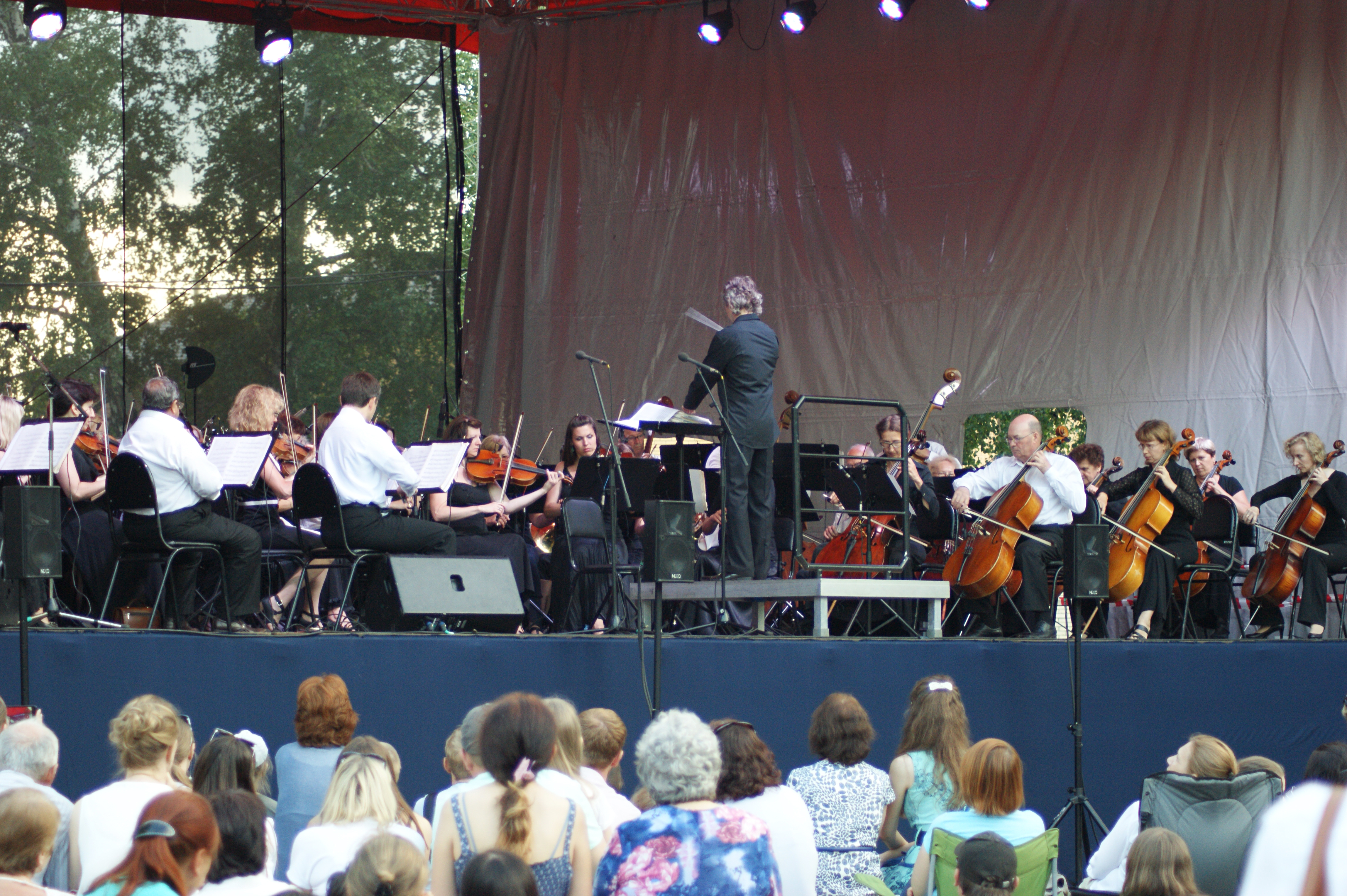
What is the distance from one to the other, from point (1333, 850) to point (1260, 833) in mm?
60

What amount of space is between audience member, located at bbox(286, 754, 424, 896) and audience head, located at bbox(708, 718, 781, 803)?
713 millimetres

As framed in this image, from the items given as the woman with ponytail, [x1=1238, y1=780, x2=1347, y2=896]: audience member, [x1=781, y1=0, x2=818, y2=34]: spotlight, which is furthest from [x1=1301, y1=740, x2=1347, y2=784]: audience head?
[x1=781, y1=0, x2=818, y2=34]: spotlight

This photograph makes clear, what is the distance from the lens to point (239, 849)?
114 inches

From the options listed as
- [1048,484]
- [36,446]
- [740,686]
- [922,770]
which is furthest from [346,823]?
[1048,484]

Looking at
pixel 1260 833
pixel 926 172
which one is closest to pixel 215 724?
pixel 1260 833

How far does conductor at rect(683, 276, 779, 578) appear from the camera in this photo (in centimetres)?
656

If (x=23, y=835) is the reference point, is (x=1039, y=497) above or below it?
above

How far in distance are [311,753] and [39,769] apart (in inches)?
33.7

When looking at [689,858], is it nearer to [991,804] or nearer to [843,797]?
[991,804]

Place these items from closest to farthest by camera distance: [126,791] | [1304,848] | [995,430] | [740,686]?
[1304,848]
[126,791]
[740,686]
[995,430]

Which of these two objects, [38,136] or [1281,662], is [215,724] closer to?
A: [1281,662]

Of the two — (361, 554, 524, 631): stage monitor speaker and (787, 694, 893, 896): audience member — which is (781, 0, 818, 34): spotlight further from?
(787, 694, 893, 896): audience member

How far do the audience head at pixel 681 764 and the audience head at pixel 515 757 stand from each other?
0.20 meters

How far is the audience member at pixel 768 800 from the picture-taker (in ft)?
10.9
